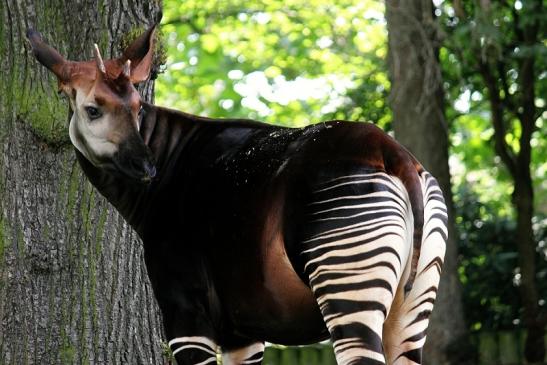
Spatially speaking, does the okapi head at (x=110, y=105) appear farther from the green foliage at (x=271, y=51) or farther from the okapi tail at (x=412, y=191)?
the green foliage at (x=271, y=51)

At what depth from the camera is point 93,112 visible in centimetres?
336

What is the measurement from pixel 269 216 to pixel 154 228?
0.53m

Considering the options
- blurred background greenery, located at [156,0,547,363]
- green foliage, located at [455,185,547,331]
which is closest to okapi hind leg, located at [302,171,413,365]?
blurred background greenery, located at [156,0,547,363]

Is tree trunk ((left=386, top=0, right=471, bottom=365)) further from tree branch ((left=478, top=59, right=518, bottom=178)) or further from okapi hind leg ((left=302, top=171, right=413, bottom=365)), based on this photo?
okapi hind leg ((left=302, top=171, right=413, bottom=365))

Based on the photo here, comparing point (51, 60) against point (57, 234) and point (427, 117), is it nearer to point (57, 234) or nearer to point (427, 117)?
point (57, 234)

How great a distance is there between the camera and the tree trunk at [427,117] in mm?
8477

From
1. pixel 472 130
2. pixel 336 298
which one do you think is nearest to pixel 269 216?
pixel 336 298

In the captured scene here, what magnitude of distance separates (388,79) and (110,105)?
20.1ft

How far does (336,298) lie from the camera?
308 cm

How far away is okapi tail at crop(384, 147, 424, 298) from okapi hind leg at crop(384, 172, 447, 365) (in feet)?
0.20

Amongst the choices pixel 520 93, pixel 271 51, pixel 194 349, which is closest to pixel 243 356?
pixel 194 349

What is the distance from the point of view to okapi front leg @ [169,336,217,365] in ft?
11.5

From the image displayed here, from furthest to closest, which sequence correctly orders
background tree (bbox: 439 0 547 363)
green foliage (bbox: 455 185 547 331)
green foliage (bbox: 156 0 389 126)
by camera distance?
green foliage (bbox: 156 0 389 126) < green foliage (bbox: 455 185 547 331) < background tree (bbox: 439 0 547 363)

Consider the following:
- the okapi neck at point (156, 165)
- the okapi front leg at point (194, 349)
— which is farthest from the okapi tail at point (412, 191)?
the okapi neck at point (156, 165)
